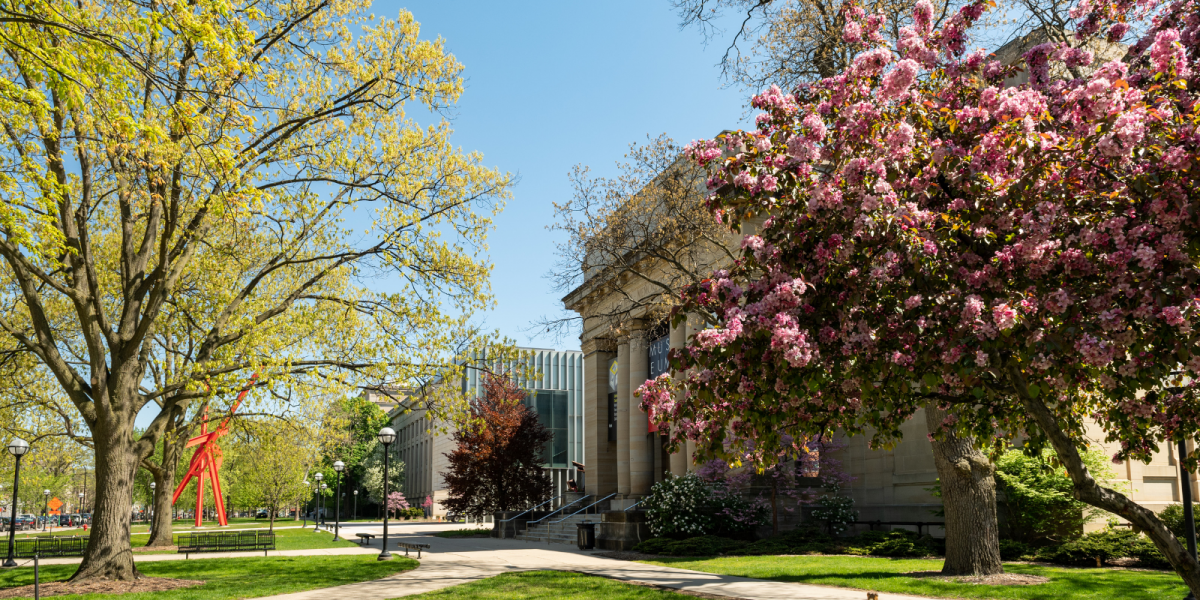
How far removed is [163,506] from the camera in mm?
31094

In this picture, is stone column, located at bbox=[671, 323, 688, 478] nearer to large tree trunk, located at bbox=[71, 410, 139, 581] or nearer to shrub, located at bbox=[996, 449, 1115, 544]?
shrub, located at bbox=[996, 449, 1115, 544]

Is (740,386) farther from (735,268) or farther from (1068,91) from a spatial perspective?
(1068,91)

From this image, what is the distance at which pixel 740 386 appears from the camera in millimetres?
7090

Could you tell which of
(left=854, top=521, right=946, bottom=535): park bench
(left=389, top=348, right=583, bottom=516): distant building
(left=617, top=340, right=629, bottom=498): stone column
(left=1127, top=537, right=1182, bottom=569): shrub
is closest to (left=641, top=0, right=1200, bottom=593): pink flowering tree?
(left=1127, top=537, right=1182, bottom=569): shrub

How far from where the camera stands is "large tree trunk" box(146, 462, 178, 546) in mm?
30406

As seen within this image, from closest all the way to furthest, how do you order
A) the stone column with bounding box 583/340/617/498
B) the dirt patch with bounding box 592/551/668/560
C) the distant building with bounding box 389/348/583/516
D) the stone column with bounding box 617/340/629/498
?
the dirt patch with bounding box 592/551/668/560
the stone column with bounding box 617/340/629/498
the stone column with bounding box 583/340/617/498
the distant building with bounding box 389/348/583/516

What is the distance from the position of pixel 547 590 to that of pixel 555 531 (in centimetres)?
1993

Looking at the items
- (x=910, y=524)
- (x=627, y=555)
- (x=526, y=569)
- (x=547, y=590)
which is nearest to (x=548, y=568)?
(x=526, y=569)

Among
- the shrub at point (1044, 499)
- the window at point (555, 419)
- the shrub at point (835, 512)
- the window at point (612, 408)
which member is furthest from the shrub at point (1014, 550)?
the window at point (555, 419)

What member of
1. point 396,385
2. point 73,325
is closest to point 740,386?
point 396,385

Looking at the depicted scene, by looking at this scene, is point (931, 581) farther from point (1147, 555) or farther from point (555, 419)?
point (555, 419)

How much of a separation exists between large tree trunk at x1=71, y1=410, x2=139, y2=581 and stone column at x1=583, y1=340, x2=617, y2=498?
25.9m

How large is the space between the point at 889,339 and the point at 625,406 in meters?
31.8

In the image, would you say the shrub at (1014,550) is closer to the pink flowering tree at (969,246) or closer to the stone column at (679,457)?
the pink flowering tree at (969,246)
